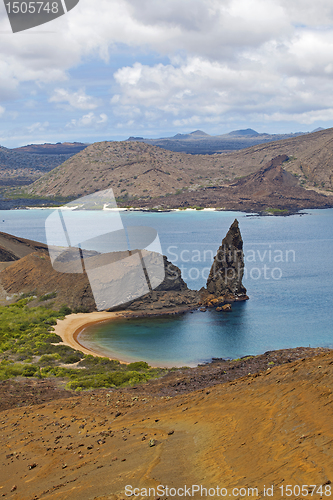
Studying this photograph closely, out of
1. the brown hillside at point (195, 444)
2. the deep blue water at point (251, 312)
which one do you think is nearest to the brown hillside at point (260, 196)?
the deep blue water at point (251, 312)

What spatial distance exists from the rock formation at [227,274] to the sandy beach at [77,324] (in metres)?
9.94

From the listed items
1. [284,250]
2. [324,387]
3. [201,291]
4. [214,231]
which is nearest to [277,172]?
[214,231]

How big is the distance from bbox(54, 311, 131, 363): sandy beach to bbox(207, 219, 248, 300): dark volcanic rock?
34.1 ft

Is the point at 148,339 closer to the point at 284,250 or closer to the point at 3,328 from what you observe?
the point at 3,328

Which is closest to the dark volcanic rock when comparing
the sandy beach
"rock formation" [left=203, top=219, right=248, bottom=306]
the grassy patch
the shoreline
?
"rock formation" [left=203, top=219, right=248, bottom=306]

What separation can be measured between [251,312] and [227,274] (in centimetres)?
520

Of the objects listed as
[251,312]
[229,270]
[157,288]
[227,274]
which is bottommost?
[251,312]

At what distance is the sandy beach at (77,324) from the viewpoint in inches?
1458

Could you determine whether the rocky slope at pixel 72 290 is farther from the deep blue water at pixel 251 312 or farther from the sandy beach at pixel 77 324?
the deep blue water at pixel 251 312

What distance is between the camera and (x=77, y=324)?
44219mm

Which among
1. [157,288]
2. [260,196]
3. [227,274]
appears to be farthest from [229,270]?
[260,196]

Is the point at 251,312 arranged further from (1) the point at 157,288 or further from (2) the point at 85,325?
(2) the point at 85,325

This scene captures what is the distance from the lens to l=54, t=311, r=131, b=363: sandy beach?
37.0 metres

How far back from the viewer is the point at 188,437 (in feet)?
40.7
